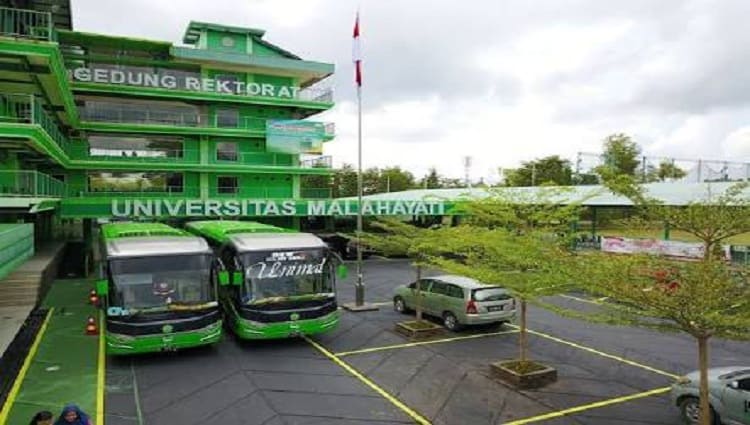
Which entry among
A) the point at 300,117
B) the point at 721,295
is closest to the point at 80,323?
the point at 721,295

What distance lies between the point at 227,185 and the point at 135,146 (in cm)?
739

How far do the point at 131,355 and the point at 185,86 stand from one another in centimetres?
3198

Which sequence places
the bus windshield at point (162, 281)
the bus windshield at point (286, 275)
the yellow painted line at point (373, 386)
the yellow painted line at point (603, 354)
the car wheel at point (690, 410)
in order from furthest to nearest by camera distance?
the bus windshield at point (286, 275) < the bus windshield at point (162, 281) < the yellow painted line at point (603, 354) < the yellow painted line at point (373, 386) < the car wheel at point (690, 410)

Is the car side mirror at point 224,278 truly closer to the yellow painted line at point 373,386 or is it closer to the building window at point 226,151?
the yellow painted line at point 373,386

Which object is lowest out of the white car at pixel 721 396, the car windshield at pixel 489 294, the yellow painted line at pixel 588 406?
the yellow painted line at pixel 588 406

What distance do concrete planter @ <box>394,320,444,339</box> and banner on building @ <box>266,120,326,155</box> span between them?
96.3ft

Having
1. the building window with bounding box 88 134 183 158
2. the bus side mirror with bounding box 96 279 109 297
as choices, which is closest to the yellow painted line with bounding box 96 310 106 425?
the bus side mirror with bounding box 96 279 109 297

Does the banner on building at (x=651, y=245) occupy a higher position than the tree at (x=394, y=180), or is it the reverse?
the tree at (x=394, y=180)

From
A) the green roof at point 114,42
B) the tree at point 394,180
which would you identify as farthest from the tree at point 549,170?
the green roof at point 114,42

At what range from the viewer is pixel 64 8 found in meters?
30.8

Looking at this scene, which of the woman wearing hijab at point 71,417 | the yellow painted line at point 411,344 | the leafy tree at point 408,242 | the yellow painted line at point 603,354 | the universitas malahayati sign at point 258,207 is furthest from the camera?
the universitas malahayati sign at point 258,207

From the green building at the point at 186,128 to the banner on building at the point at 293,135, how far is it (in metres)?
0.08

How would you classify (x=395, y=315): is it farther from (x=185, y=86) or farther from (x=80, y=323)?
(x=185, y=86)

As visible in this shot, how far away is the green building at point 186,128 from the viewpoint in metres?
40.6
